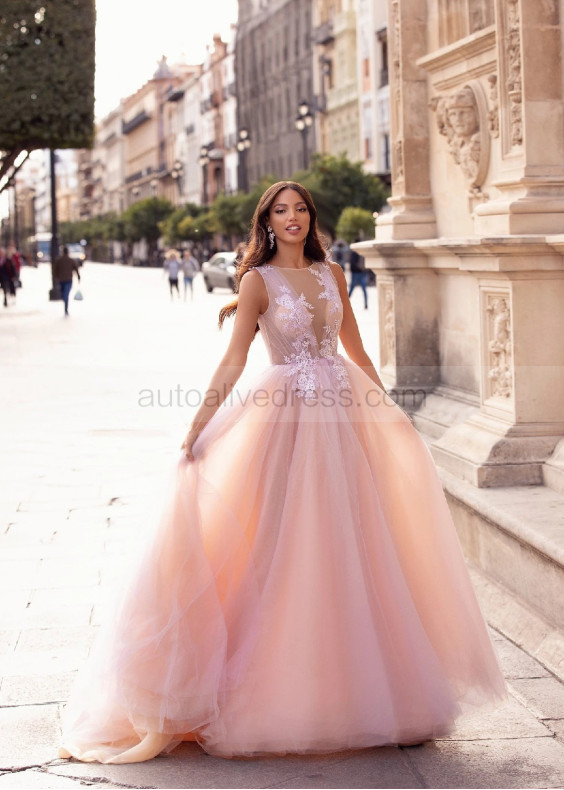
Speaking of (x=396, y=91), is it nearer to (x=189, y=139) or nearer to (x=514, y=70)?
(x=514, y=70)

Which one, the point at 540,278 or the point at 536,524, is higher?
the point at 540,278

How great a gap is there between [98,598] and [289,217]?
2.38 meters

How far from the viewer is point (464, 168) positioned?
7.11 meters

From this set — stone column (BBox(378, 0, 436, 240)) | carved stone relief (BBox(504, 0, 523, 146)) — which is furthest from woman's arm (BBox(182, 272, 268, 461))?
stone column (BBox(378, 0, 436, 240))

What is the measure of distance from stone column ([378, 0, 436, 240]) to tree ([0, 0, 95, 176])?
22746 millimetres

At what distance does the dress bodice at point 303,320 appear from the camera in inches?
165

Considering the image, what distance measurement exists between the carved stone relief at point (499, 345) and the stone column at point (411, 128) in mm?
1873

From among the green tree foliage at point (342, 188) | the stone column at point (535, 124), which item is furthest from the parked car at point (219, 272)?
the stone column at point (535, 124)

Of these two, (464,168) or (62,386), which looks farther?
(62,386)

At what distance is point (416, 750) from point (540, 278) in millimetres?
2556

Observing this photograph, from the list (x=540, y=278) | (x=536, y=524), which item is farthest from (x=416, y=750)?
(x=540, y=278)

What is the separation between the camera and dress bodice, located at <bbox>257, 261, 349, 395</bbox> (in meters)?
4.18

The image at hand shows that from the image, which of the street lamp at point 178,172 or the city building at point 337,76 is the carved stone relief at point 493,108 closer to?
the city building at point 337,76

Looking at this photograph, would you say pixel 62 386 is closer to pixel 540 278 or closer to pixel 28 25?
pixel 540 278
